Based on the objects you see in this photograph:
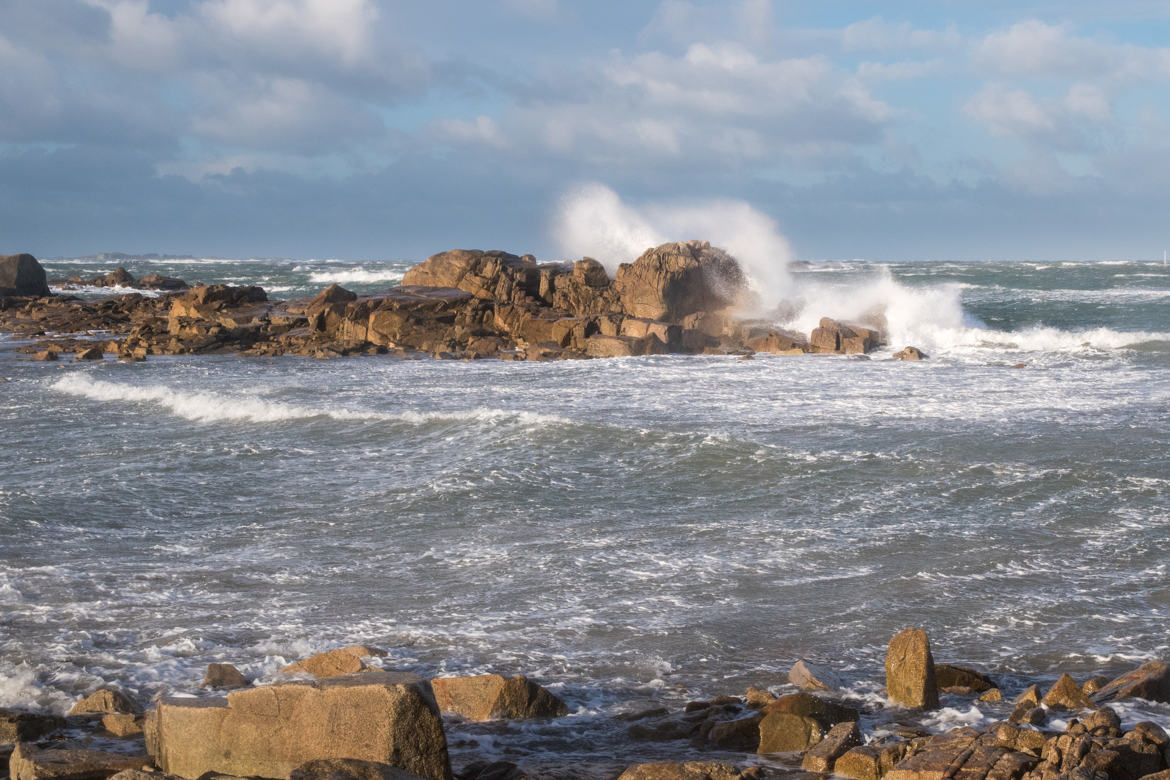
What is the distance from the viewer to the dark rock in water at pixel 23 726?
529 centimetres

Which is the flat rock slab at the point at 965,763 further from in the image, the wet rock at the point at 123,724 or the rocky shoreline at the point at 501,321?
the rocky shoreline at the point at 501,321

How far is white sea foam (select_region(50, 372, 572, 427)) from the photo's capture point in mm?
16234

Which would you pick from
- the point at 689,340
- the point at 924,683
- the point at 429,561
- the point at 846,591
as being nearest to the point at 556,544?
the point at 429,561

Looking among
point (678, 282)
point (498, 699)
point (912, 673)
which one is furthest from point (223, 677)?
point (678, 282)

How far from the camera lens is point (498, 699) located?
5.73 m

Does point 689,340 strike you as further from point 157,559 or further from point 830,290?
point 157,559

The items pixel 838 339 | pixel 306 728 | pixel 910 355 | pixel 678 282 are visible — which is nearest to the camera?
pixel 306 728

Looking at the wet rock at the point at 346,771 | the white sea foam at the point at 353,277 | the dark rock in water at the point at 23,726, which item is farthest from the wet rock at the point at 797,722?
the white sea foam at the point at 353,277

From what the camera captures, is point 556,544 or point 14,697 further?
point 556,544

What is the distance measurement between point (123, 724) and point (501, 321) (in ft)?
83.5

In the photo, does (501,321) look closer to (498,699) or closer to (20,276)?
(498,699)

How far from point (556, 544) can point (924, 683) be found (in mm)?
4281

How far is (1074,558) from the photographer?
347 inches

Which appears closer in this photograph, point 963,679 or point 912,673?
point 912,673
